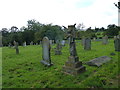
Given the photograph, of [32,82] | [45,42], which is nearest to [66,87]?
[32,82]

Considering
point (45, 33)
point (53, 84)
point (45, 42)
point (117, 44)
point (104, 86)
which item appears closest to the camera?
point (104, 86)

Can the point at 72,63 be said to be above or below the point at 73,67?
above

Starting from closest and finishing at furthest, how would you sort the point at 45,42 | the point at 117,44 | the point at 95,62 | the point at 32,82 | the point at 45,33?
1. the point at 32,82
2. the point at 95,62
3. the point at 45,42
4. the point at 117,44
5. the point at 45,33

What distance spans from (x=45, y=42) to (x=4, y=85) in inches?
141

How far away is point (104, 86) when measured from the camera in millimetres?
3816

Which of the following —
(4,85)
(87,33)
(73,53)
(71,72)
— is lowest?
(4,85)

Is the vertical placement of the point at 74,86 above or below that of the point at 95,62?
below

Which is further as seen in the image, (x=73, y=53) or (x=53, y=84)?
(x=73, y=53)

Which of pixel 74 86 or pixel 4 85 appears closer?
pixel 74 86

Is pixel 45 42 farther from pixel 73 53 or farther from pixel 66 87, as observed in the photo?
pixel 66 87

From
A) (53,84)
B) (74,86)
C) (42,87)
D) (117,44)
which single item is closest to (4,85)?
(42,87)

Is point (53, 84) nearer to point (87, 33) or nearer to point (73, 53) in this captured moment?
point (73, 53)

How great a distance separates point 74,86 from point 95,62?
114 inches

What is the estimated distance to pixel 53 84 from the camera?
4.17 m
